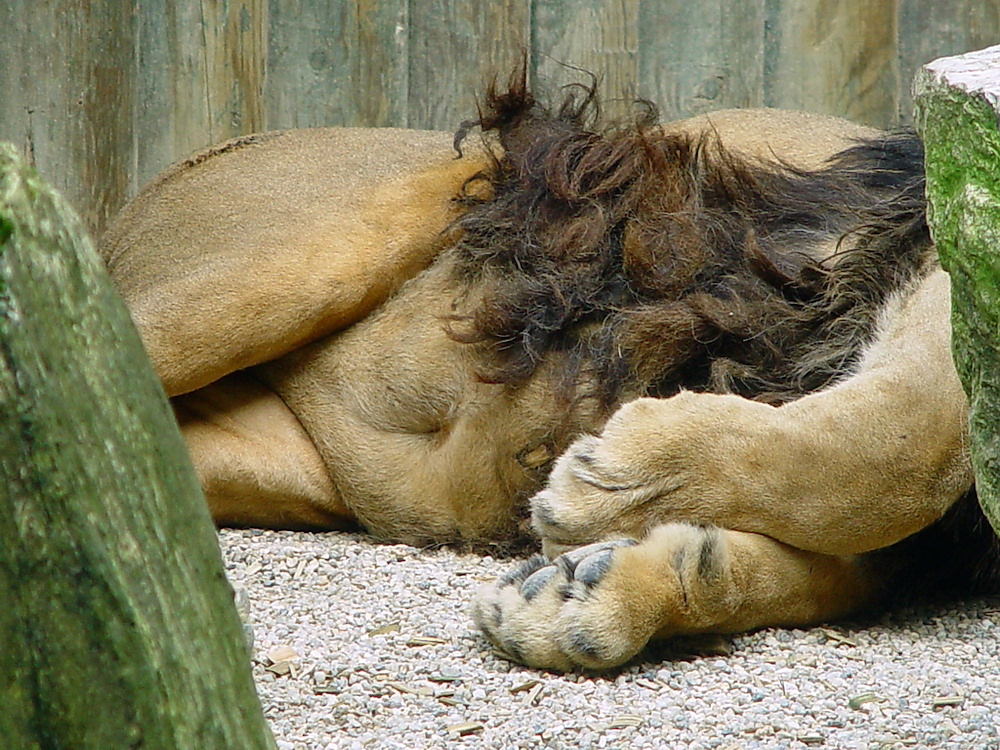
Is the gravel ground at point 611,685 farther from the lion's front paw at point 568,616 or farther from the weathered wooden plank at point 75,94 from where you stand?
the weathered wooden plank at point 75,94

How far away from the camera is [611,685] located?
7.11ft

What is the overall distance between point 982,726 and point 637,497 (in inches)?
25.4

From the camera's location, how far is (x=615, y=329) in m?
2.93

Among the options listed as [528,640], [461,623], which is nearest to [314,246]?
[461,623]

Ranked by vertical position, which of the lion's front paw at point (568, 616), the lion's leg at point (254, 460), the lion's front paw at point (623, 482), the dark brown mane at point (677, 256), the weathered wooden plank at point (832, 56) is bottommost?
the lion's leg at point (254, 460)

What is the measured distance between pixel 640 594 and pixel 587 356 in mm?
895

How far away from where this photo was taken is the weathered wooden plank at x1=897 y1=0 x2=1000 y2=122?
473 cm

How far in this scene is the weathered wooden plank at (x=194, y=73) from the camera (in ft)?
14.4

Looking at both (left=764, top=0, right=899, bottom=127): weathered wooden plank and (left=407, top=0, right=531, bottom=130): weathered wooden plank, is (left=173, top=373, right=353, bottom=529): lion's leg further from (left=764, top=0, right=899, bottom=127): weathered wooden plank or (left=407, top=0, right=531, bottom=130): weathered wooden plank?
(left=764, top=0, right=899, bottom=127): weathered wooden plank

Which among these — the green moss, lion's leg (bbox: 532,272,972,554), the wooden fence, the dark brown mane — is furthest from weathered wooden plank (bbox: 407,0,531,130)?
the green moss

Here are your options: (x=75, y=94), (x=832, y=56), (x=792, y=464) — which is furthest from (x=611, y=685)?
(x=832, y=56)


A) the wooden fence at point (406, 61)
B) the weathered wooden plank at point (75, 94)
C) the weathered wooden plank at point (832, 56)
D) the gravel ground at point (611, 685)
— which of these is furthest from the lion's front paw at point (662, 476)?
the weathered wooden plank at point (832, 56)

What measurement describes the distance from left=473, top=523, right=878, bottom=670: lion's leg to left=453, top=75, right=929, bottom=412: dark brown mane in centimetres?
50

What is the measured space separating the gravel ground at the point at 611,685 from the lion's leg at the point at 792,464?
22 centimetres
